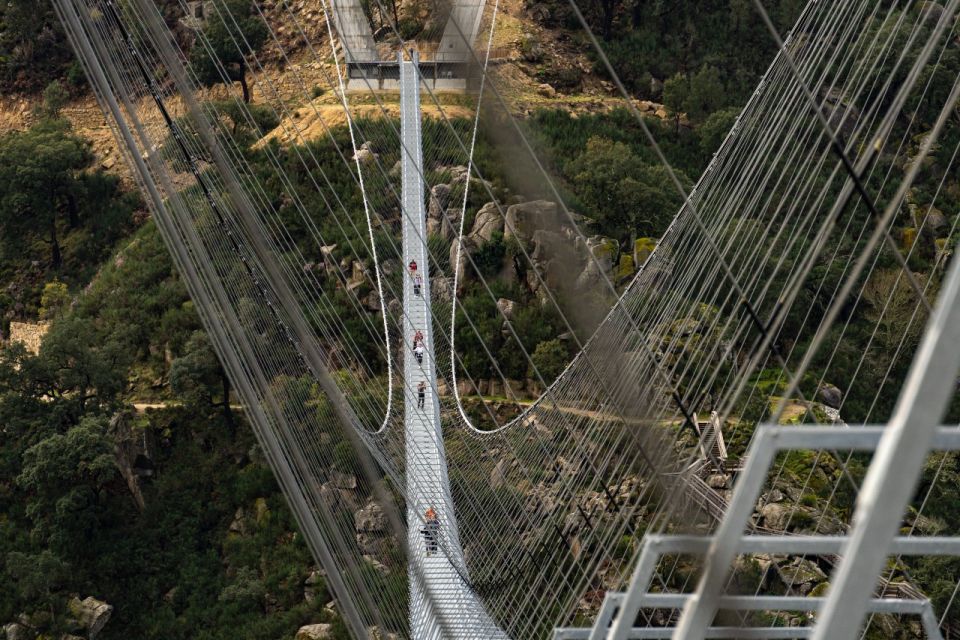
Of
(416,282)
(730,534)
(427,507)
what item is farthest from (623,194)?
(730,534)

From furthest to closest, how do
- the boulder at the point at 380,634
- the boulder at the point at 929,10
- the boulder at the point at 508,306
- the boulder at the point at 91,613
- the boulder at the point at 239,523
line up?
the boulder at the point at 508,306 → the boulder at the point at 239,523 → the boulder at the point at 91,613 → the boulder at the point at 380,634 → the boulder at the point at 929,10

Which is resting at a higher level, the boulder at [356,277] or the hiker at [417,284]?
the hiker at [417,284]

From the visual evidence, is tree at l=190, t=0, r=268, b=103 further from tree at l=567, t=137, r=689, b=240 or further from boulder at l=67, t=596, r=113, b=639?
boulder at l=67, t=596, r=113, b=639

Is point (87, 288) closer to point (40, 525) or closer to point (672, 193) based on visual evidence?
point (40, 525)

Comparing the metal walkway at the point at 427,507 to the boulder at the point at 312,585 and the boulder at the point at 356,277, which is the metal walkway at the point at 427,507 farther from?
the boulder at the point at 312,585

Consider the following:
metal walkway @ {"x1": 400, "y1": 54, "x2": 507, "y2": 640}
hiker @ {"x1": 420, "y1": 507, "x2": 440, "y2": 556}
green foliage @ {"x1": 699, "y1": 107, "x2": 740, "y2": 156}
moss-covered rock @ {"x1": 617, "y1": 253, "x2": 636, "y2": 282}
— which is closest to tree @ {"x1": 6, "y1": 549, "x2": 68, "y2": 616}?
metal walkway @ {"x1": 400, "y1": 54, "x2": 507, "y2": 640}

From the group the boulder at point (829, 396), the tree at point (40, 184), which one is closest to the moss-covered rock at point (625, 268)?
the boulder at point (829, 396)
